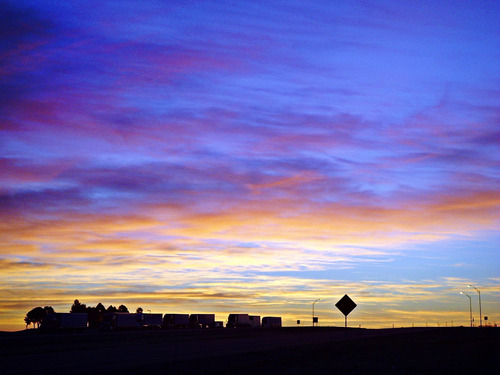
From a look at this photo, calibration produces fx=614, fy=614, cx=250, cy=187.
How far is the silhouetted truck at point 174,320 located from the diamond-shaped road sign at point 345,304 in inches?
3684

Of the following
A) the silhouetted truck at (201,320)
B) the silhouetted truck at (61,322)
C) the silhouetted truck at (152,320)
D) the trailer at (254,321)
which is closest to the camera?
the silhouetted truck at (61,322)

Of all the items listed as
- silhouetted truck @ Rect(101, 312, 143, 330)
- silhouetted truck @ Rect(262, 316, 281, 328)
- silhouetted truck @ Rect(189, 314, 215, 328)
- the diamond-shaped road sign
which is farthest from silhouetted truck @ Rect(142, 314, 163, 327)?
the diamond-shaped road sign

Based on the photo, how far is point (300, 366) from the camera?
31344mm

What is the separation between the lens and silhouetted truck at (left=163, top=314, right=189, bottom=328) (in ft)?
448

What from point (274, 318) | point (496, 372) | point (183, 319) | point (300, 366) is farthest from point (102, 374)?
point (274, 318)

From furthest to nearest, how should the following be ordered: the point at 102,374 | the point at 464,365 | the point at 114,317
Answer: the point at 114,317, the point at 464,365, the point at 102,374

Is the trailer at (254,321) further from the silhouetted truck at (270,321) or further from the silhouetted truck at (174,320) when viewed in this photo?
the silhouetted truck at (174,320)

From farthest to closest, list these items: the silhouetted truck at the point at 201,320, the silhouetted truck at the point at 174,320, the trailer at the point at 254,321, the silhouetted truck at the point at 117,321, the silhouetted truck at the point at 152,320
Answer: the trailer at the point at 254,321 → the silhouetted truck at the point at 201,320 → the silhouetted truck at the point at 174,320 → the silhouetted truck at the point at 152,320 → the silhouetted truck at the point at 117,321

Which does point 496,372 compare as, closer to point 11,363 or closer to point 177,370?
point 177,370

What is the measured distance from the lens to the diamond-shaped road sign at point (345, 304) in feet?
158

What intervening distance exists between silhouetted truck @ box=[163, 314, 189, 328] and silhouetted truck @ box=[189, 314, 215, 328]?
3912 mm

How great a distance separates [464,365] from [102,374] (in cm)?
1776

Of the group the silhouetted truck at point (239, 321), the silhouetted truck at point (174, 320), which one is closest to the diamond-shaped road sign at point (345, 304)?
the silhouetted truck at point (174, 320)

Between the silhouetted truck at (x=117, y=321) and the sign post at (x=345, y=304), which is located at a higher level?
the sign post at (x=345, y=304)
